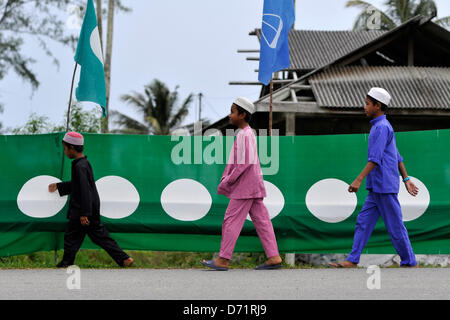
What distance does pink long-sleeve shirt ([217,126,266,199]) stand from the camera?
651 centimetres

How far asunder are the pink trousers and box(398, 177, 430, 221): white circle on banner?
200 cm

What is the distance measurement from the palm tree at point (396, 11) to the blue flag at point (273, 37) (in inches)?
1022

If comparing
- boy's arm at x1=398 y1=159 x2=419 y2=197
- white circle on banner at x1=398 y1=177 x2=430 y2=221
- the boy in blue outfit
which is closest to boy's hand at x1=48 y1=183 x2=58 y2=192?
the boy in blue outfit

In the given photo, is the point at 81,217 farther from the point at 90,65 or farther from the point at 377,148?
the point at 377,148

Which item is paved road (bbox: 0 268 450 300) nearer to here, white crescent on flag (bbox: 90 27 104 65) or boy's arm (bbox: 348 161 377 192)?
boy's arm (bbox: 348 161 377 192)

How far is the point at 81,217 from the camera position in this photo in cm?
694

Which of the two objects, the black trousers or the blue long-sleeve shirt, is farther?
the black trousers

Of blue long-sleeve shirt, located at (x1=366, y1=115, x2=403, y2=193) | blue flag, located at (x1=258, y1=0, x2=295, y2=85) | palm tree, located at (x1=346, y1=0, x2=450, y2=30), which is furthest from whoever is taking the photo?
palm tree, located at (x1=346, y1=0, x2=450, y2=30)

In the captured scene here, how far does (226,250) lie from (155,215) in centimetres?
162

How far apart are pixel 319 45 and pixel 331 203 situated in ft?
38.2

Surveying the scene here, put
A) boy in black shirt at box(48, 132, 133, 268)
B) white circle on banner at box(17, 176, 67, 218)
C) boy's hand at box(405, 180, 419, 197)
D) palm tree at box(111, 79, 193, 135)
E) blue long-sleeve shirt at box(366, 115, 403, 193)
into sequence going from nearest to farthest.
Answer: blue long-sleeve shirt at box(366, 115, 403, 193)
boy's hand at box(405, 180, 419, 197)
boy in black shirt at box(48, 132, 133, 268)
white circle on banner at box(17, 176, 67, 218)
palm tree at box(111, 79, 193, 135)

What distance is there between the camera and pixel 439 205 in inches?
307

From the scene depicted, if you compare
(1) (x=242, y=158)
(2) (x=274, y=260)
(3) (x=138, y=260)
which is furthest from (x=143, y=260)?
(1) (x=242, y=158)
